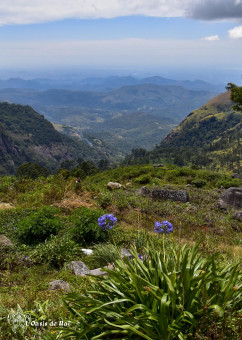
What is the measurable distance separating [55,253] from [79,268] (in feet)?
3.02

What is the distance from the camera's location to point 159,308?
9.92ft

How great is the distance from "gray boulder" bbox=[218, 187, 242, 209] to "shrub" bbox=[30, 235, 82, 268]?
10514 mm

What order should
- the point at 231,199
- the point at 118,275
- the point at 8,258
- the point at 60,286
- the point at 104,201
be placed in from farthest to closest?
the point at 231,199 < the point at 104,201 < the point at 8,258 < the point at 60,286 < the point at 118,275

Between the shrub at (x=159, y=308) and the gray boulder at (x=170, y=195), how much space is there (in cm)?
1184

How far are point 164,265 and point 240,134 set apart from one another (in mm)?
162125

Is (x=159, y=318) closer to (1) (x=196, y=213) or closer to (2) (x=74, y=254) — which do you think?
(2) (x=74, y=254)

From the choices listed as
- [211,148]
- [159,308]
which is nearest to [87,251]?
[159,308]

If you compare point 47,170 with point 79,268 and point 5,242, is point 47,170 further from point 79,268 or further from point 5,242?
point 79,268

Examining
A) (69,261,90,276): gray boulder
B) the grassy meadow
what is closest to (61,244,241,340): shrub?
the grassy meadow

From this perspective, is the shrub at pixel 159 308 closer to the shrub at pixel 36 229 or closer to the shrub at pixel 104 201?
the shrub at pixel 36 229

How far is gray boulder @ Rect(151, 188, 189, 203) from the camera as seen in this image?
15211mm

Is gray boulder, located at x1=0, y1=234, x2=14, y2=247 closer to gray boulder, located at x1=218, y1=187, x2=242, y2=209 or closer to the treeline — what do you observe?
gray boulder, located at x1=218, y1=187, x2=242, y2=209

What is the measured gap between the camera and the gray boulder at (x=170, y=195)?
15.2m

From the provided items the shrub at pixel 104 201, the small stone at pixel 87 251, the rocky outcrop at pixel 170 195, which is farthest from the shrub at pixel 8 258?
the rocky outcrop at pixel 170 195
